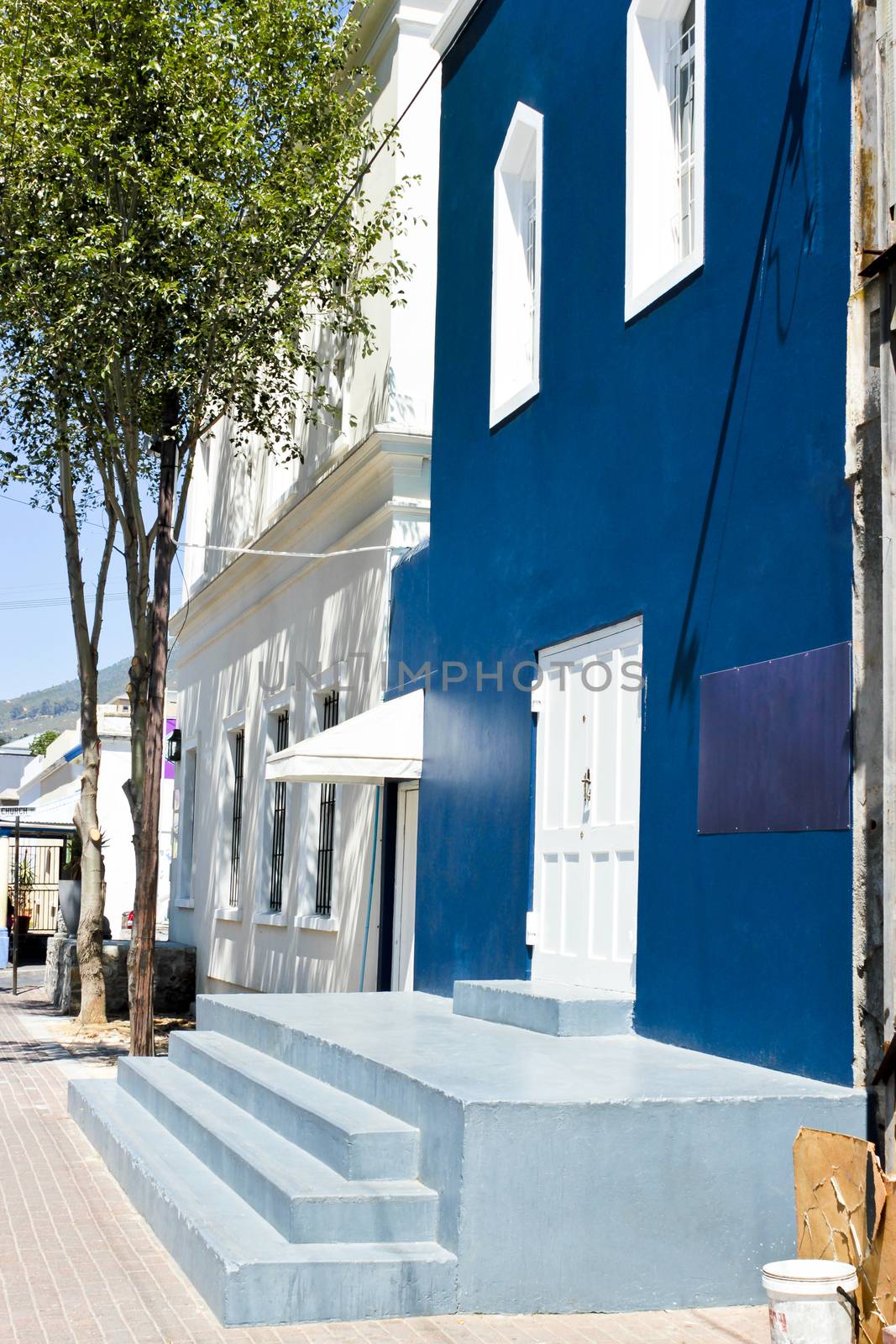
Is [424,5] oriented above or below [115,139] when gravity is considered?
above

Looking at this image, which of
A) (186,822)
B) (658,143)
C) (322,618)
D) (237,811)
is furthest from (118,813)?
(658,143)

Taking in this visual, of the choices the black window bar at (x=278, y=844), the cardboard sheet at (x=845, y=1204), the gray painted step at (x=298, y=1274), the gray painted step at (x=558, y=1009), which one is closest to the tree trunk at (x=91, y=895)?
the black window bar at (x=278, y=844)

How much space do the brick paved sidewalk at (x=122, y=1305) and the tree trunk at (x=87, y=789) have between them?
28.0 ft

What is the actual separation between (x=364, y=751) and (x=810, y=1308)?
7481 mm

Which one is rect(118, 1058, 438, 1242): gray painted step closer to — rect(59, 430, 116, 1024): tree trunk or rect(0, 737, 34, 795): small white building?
rect(59, 430, 116, 1024): tree trunk

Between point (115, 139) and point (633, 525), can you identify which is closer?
point (633, 525)

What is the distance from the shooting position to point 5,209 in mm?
13820

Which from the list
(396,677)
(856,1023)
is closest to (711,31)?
(856,1023)

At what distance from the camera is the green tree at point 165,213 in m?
13.4

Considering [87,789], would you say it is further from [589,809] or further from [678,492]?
[678,492]

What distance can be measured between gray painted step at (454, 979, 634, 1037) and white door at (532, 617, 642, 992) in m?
0.21

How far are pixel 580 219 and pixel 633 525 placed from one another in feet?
7.53

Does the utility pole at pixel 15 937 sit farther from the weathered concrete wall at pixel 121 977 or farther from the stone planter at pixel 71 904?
the stone planter at pixel 71 904

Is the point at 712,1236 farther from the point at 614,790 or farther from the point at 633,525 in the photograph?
the point at 633,525
